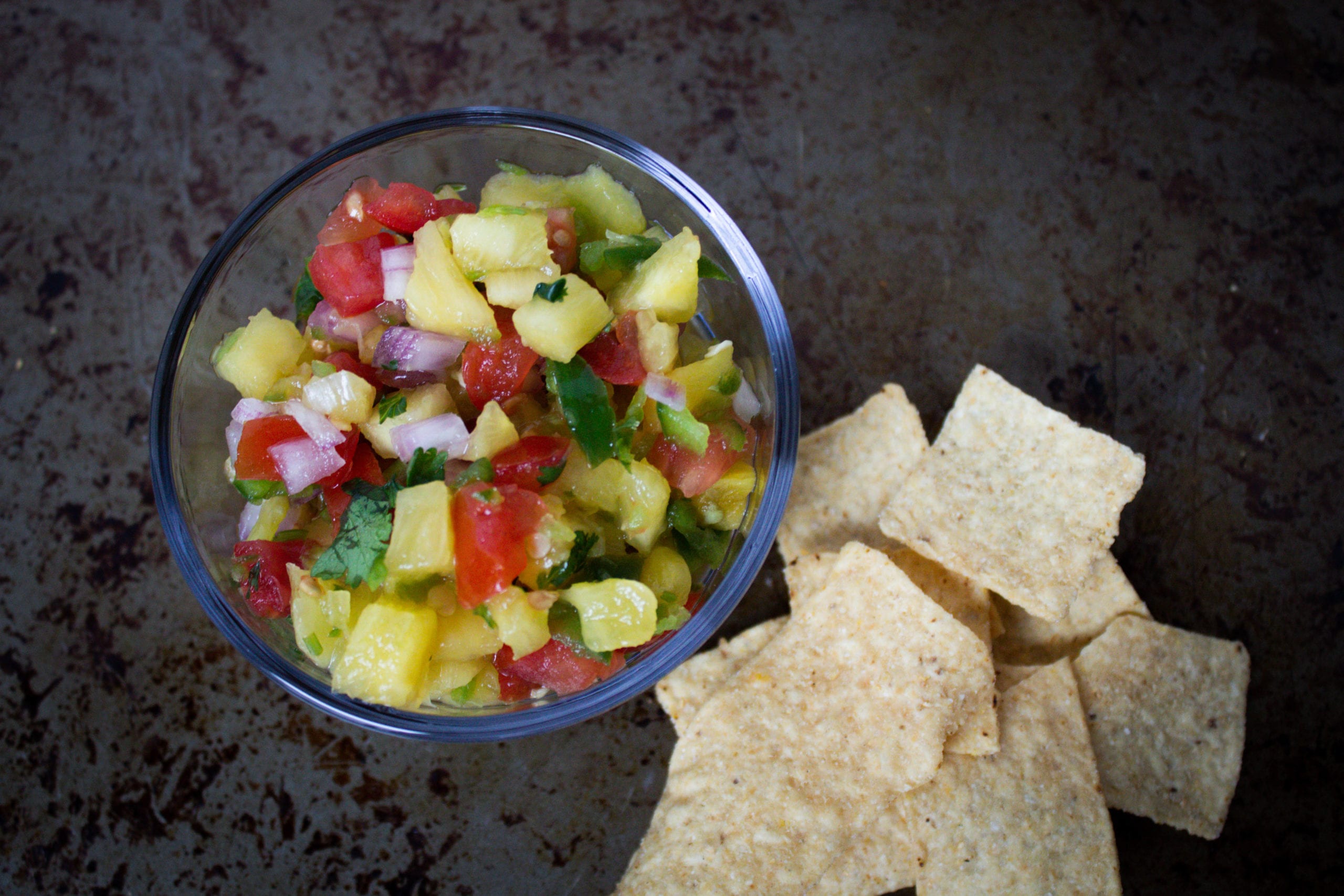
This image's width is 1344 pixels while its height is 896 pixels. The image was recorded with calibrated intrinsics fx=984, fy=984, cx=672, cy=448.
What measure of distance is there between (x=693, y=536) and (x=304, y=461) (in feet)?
2.33

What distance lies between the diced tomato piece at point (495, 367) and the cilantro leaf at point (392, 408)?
112 millimetres

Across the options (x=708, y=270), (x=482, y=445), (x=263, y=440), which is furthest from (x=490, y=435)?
(x=708, y=270)

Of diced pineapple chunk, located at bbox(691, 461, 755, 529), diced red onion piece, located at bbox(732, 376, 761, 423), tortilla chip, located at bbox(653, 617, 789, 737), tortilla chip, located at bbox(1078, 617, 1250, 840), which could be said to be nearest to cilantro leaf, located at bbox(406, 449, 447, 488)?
diced pineapple chunk, located at bbox(691, 461, 755, 529)

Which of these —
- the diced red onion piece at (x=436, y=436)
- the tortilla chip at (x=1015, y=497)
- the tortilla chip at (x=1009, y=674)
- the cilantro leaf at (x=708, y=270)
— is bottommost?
the tortilla chip at (x=1009, y=674)

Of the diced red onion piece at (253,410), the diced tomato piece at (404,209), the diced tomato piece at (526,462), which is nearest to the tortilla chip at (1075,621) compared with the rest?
the diced tomato piece at (526,462)

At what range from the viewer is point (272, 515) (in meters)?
1.83

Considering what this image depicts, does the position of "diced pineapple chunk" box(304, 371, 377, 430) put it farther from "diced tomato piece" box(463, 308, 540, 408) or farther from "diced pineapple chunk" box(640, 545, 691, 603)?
"diced pineapple chunk" box(640, 545, 691, 603)

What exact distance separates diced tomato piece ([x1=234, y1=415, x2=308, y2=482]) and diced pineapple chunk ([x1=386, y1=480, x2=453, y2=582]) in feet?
0.96

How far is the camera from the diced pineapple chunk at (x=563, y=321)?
5.33ft

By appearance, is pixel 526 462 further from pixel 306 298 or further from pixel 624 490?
pixel 306 298

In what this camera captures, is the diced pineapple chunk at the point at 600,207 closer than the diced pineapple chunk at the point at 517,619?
No

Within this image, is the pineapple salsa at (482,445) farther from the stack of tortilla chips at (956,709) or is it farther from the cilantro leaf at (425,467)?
the stack of tortilla chips at (956,709)

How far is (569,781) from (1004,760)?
38.9 inches

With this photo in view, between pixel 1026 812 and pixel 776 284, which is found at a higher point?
pixel 776 284
